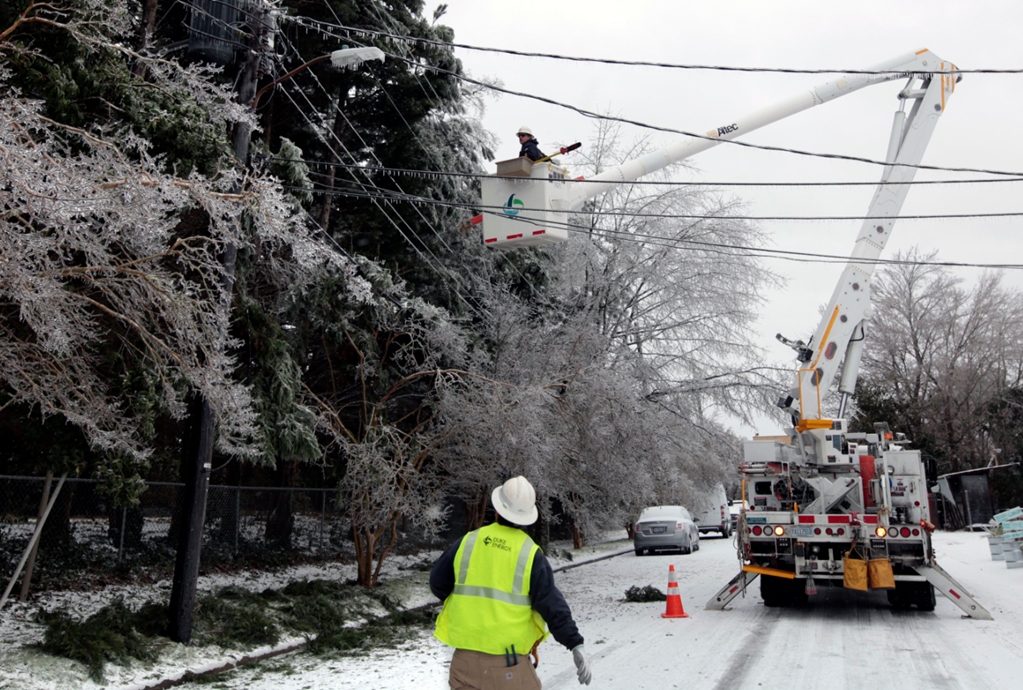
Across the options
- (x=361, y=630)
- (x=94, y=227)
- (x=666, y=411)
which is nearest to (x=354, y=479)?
(x=361, y=630)

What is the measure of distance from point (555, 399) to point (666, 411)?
24.0ft

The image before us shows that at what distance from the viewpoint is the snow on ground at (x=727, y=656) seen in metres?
8.42

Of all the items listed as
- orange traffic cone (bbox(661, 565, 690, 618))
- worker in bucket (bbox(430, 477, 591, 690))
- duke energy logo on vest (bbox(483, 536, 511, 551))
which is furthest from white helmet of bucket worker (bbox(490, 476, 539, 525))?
orange traffic cone (bbox(661, 565, 690, 618))

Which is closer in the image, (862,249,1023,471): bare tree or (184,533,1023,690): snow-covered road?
(184,533,1023,690): snow-covered road

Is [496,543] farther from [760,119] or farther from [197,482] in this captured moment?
[760,119]

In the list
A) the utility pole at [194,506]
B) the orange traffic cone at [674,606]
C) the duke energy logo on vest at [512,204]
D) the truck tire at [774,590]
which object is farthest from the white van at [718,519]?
the utility pole at [194,506]

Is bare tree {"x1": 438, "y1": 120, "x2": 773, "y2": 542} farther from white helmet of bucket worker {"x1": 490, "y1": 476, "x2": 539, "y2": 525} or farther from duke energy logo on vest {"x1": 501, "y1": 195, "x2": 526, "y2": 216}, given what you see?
white helmet of bucket worker {"x1": 490, "y1": 476, "x2": 539, "y2": 525}

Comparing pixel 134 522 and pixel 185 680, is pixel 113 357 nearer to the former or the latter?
pixel 185 680

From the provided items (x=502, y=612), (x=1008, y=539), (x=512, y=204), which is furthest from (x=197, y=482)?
(x=1008, y=539)

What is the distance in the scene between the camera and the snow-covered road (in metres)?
8.50

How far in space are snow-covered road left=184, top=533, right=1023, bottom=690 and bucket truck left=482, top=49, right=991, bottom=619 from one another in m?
0.68

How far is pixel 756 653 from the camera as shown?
9.89 meters

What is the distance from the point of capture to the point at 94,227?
26.9ft

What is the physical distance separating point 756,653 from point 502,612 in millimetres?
6389
